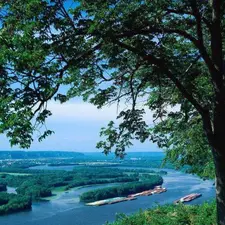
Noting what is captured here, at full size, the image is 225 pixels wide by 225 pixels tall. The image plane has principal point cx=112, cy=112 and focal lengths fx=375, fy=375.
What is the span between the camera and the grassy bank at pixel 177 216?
710cm

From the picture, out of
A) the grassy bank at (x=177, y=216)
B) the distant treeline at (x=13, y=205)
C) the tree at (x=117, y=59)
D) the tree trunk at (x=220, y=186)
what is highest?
the tree at (x=117, y=59)

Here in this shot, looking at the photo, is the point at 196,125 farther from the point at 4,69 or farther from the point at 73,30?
the point at 4,69

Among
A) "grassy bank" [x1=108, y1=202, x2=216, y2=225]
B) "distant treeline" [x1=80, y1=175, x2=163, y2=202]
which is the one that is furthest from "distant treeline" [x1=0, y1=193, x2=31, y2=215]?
"grassy bank" [x1=108, y1=202, x2=216, y2=225]

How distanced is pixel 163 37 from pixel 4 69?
2.09 metres

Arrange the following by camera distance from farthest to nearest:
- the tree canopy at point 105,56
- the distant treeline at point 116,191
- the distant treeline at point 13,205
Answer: the distant treeline at point 116,191
the distant treeline at point 13,205
the tree canopy at point 105,56

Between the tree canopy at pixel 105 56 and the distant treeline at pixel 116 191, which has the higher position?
the tree canopy at pixel 105 56

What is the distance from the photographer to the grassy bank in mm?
7100

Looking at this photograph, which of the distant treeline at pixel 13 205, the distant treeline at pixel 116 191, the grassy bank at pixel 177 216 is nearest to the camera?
the grassy bank at pixel 177 216

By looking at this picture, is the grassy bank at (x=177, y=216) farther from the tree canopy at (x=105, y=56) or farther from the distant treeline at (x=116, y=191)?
the distant treeline at (x=116, y=191)

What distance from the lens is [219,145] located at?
4.24 meters

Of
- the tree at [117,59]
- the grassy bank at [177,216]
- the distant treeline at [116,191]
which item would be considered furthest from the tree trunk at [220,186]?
the distant treeline at [116,191]

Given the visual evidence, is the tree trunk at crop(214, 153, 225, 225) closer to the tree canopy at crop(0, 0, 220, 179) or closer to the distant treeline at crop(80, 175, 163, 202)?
the tree canopy at crop(0, 0, 220, 179)

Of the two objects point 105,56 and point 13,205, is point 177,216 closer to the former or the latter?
point 105,56

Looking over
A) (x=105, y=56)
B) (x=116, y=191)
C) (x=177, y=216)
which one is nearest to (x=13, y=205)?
(x=116, y=191)
